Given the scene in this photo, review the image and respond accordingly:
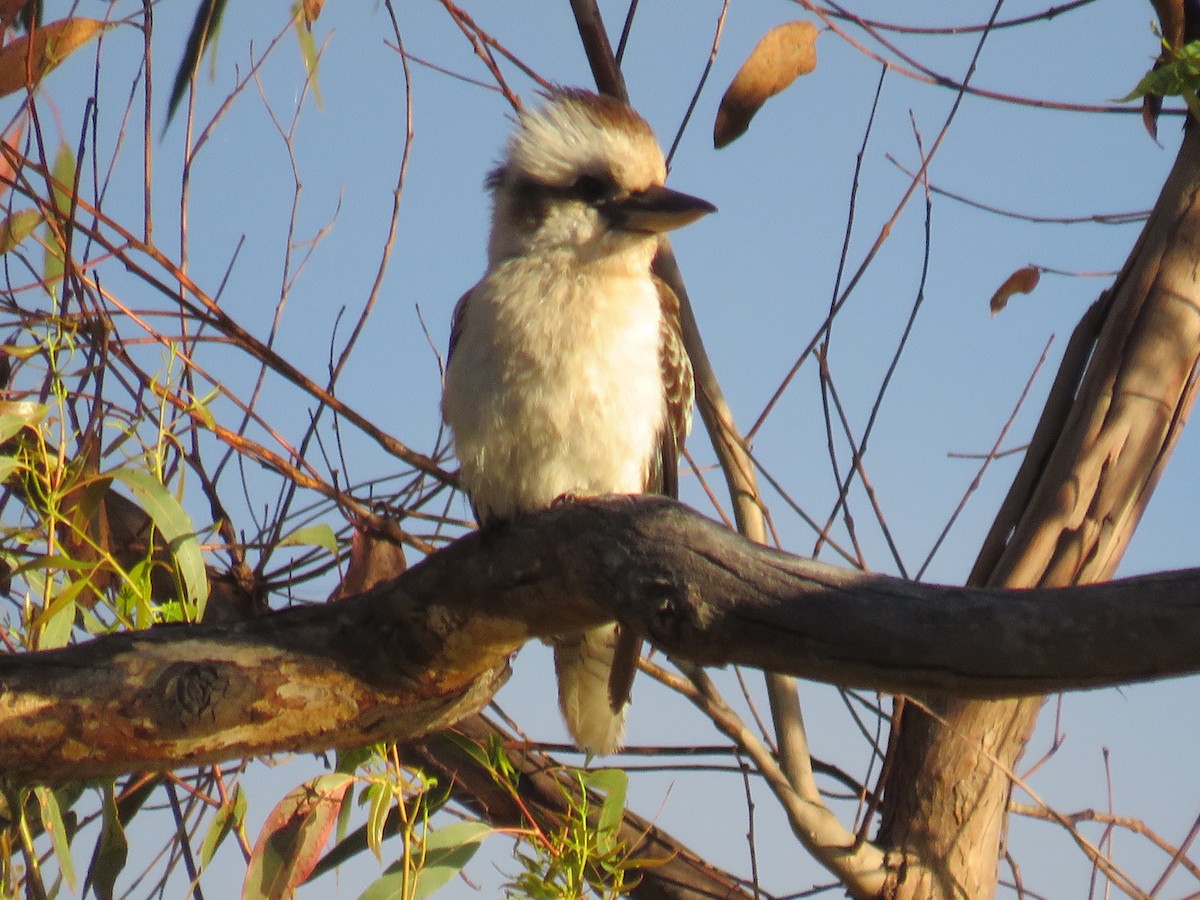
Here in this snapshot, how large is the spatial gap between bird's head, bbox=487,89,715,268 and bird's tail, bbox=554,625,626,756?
74 cm

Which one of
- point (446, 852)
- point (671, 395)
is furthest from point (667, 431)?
point (446, 852)

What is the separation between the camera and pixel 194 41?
7.71 ft

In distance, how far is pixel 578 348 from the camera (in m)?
2.23

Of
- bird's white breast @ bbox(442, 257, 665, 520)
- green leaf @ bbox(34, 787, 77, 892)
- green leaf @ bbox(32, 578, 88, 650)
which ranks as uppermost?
bird's white breast @ bbox(442, 257, 665, 520)

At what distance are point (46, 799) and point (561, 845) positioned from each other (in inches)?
34.1

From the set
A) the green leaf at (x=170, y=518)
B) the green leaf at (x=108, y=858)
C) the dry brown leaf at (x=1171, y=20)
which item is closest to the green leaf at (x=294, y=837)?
the green leaf at (x=108, y=858)

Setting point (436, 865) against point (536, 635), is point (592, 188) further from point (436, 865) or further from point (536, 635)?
point (436, 865)

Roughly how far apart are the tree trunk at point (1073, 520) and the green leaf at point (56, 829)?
1.39 m

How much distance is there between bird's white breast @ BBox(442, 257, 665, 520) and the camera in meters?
2.22

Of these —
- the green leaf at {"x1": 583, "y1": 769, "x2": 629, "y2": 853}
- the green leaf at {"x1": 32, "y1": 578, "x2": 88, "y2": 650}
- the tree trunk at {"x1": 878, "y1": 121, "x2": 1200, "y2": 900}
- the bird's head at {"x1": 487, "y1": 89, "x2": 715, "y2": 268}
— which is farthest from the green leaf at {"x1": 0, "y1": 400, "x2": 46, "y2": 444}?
the tree trunk at {"x1": 878, "y1": 121, "x2": 1200, "y2": 900}

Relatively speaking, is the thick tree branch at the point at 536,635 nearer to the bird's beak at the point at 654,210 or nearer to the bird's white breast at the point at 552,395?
the bird's white breast at the point at 552,395

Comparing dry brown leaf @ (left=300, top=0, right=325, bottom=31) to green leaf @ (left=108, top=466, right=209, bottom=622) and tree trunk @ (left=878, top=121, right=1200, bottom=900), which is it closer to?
green leaf @ (left=108, top=466, right=209, bottom=622)

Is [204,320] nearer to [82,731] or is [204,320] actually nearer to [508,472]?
[508,472]

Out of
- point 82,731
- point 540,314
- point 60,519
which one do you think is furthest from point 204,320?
point 82,731
